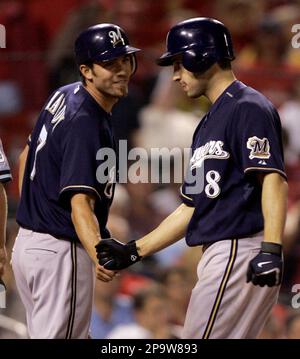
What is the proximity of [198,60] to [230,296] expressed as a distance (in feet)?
2.86

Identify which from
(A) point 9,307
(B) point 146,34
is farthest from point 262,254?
(B) point 146,34

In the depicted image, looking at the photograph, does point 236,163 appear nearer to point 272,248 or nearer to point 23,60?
point 272,248

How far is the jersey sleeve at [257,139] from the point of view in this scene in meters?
4.06

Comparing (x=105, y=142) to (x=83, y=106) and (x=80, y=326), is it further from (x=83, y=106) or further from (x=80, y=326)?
(x=80, y=326)

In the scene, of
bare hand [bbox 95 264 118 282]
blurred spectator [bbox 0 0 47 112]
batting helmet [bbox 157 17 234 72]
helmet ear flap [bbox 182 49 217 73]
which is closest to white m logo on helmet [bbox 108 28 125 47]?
batting helmet [bbox 157 17 234 72]

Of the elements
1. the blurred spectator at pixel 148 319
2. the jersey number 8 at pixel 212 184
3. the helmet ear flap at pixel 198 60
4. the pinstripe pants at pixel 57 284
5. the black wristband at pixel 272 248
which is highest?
the helmet ear flap at pixel 198 60

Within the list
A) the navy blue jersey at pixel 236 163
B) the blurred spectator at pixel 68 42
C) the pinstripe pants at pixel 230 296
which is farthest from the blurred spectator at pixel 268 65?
the pinstripe pants at pixel 230 296

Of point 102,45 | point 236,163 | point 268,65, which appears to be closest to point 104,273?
point 236,163

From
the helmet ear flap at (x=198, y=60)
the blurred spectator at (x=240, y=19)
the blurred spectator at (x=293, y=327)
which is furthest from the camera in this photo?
the blurred spectator at (x=240, y=19)

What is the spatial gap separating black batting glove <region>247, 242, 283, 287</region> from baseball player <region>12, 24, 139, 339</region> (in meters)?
0.65

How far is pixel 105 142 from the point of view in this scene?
450 centimetres

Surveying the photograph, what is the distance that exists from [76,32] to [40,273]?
Answer: 120 inches

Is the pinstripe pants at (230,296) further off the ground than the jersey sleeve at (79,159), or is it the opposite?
the jersey sleeve at (79,159)

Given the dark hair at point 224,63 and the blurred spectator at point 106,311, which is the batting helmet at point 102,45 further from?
the blurred spectator at point 106,311
